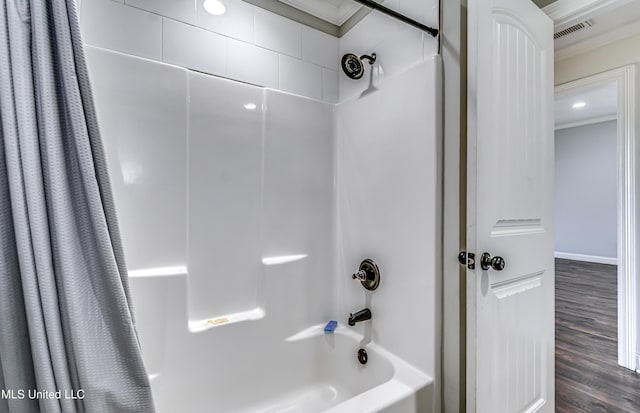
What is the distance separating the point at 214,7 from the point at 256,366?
1751mm

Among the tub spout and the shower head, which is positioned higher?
the shower head

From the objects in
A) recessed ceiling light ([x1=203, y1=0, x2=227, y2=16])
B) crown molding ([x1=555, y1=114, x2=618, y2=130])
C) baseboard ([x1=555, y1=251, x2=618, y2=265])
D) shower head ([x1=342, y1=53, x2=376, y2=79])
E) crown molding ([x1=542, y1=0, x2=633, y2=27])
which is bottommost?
baseboard ([x1=555, y1=251, x2=618, y2=265])

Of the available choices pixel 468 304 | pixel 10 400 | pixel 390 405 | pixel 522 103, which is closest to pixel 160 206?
pixel 10 400

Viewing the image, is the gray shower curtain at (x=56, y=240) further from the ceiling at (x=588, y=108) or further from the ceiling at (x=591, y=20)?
the ceiling at (x=588, y=108)

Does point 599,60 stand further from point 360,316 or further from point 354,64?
point 360,316

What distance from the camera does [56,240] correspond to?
0.71 meters

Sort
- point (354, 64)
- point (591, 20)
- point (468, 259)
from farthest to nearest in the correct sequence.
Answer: point (591, 20), point (354, 64), point (468, 259)

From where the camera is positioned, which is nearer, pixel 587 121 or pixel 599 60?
pixel 599 60

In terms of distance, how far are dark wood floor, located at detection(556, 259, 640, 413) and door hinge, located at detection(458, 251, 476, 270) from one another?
128 centimetres

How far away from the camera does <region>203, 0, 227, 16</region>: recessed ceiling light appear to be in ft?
4.61

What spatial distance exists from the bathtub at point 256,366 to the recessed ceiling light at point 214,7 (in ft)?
4.00

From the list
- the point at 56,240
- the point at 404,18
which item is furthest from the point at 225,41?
the point at 56,240

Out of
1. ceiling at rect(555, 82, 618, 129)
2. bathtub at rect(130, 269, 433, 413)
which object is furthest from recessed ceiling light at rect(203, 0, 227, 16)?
ceiling at rect(555, 82, 618, 129)

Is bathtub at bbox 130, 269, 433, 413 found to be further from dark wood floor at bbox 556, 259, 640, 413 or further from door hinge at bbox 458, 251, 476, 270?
dark wood floor at bbox 556, 259, 640, 413
